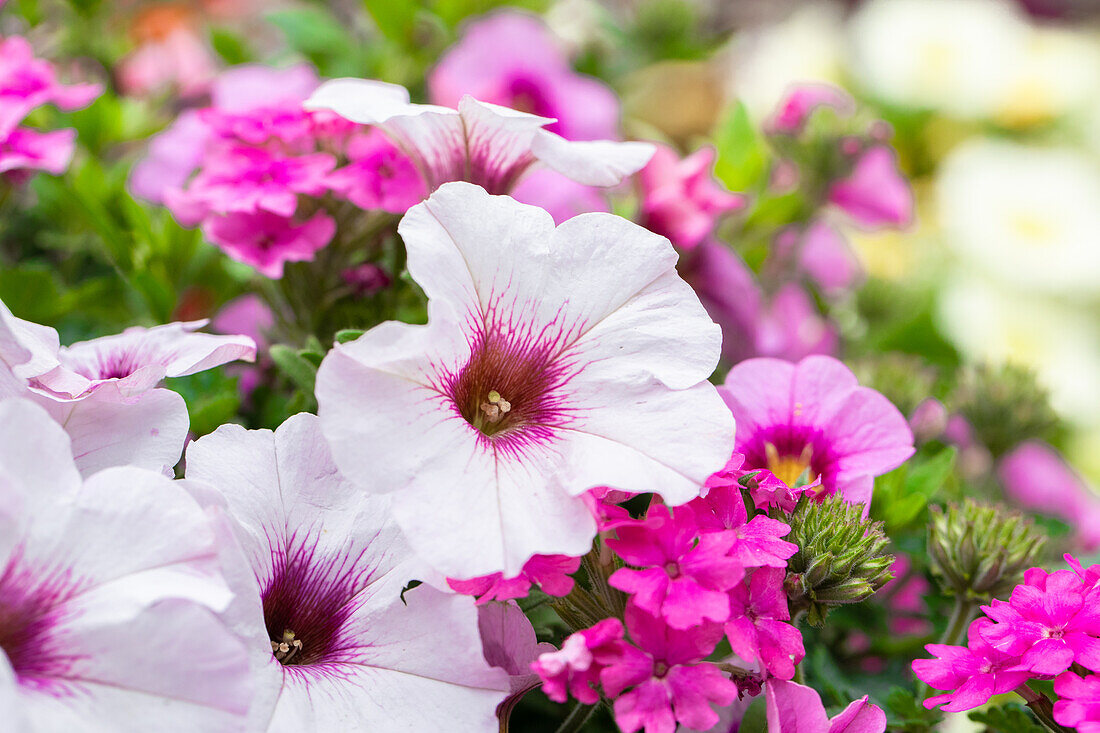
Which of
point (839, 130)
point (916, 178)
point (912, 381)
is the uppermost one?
point (839, 130)

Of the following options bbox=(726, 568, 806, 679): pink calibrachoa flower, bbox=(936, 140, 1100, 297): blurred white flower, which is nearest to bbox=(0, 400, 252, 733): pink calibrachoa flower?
bbox=(726, 568, 806, 679): pink calibrachoa flower

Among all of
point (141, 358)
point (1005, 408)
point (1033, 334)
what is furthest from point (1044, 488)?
point (1033, 334)

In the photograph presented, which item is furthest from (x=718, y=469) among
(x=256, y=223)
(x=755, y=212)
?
(x=755, y=212)

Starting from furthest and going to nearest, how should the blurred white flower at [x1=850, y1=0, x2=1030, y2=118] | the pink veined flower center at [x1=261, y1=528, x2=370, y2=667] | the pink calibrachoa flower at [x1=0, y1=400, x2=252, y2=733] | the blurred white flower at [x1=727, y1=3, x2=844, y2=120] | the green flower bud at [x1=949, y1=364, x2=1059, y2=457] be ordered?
the blurred white flower at [x1=850, y1=0, x2=1030, y2=118] → the blurred white flower at [x1=727, y1=3, x2=844, y2=120] → the green flower bud at [x1=949, y1=364, x2=1059, y2=457] → the pink veined flower center at [x1=261, y1=528, x2=370, y2=667] → the pink calibrachoa flower at [x1=0, y1=400, x2=252, y2=733]

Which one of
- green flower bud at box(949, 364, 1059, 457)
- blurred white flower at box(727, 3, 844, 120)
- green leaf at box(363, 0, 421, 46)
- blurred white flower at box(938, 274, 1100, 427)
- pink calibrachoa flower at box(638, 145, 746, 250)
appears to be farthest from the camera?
blurred white flower at box(727, 3, 844, 120)

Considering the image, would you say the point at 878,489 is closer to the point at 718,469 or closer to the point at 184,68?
the point at 718,469

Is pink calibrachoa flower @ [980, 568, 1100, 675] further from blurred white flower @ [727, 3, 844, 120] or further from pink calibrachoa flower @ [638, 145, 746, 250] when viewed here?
blurred white flower @ [727, 3, 844, 120]
